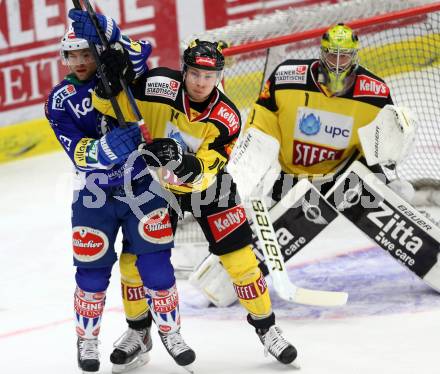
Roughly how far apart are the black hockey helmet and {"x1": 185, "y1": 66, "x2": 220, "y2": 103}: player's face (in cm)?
2

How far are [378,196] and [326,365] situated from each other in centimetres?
97

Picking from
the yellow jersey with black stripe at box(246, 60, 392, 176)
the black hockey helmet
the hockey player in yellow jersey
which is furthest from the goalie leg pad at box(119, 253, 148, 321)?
the yellow jersey with black stripe at box(246, 60, 392, 176)

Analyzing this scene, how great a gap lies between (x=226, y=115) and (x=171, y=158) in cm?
34

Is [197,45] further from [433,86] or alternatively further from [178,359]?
[433,86]

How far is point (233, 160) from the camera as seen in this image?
436 centimetres

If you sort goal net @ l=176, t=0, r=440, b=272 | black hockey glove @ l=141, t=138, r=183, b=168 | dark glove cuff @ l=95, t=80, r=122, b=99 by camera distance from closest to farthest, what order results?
black hockey glove @ l=141, t=138, r=183, b=168
dark glove cuff @ l=95, t=80, r=122, b=99
goal net @ l=176, t=0, r=440, b=272

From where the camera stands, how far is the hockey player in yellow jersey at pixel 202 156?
3.44 m

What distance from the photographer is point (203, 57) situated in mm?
3463

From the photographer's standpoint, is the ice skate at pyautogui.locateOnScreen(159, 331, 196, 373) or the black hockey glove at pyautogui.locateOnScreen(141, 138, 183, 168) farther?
the ice skate at pyautogui.locateOnScreen(159, 331, 196, 373)

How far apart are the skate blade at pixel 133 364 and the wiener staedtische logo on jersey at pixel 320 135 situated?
124 centimetres

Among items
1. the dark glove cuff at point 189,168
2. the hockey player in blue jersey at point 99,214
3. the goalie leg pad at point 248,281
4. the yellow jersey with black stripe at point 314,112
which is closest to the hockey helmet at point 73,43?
the hockey player in blue jersey at point 99,214

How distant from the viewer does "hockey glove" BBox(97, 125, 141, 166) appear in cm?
333

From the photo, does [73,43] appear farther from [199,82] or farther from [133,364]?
[133,364]

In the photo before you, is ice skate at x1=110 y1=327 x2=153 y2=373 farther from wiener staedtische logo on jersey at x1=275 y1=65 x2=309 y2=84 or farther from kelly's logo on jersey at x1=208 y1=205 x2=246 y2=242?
wiener staedtische logo on jersey at x1=275 y1=65 x2=309 y2=84
